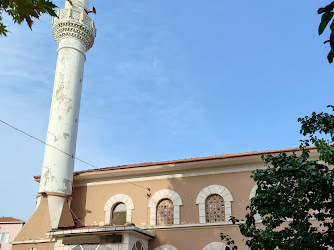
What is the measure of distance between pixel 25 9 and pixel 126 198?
11.3 m

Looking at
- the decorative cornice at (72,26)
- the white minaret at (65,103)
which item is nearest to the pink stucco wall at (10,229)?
the white minaret at (65,103)

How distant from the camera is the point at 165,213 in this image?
46.1 feet

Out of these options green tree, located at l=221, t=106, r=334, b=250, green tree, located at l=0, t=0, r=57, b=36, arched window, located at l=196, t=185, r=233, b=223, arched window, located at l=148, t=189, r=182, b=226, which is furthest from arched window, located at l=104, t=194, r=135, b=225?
green tree, located at l=0, t=0, r=57, b=36

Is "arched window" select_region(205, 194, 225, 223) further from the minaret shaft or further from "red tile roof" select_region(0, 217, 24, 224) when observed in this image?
"red tile roof" select_region(0, 217, 24, 224)

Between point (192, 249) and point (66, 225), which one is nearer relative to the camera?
point (192, 249)

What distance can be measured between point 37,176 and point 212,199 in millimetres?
7289

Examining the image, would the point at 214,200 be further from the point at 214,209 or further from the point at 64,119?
the point at 64,119

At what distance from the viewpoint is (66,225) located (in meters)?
14.0

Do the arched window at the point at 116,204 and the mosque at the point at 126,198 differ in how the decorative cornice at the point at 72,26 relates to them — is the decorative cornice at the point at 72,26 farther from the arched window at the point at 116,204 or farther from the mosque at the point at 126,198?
the arched window at the point at 116,204

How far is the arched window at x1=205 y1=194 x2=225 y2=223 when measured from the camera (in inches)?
528

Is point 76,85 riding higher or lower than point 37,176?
higher

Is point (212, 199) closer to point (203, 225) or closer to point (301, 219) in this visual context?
point (203, 225)

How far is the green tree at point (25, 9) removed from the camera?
4012 mm

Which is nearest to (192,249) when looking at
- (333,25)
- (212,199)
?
(212,199)
